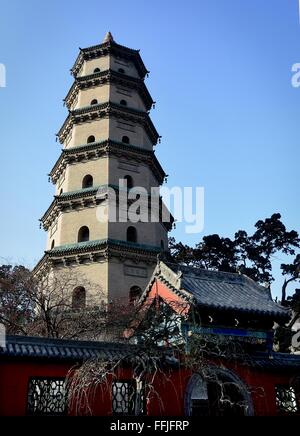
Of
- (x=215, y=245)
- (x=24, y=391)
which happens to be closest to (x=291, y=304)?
(x=215, y=245)

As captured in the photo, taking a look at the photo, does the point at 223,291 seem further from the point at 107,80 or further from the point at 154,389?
the point at 107,80

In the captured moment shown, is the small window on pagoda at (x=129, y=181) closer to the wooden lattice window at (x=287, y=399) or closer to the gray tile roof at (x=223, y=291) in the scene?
the gray tile roof at (x=223, y=291)

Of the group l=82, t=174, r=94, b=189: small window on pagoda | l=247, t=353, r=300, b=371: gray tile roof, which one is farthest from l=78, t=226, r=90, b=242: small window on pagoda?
l=247, t=353, r=300, b=371: gray tile roof

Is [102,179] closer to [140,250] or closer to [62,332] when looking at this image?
[140,250]

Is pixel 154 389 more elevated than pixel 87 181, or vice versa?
pixel 87 181

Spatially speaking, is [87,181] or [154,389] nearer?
[154,389]

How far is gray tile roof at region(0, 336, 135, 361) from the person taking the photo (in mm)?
9922

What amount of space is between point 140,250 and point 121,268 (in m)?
1.15

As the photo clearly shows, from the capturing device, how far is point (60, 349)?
1052 cm

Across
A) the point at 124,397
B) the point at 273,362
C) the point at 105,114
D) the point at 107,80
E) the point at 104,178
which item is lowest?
the point at 124,397

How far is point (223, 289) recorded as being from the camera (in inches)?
544

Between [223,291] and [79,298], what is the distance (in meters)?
7.18

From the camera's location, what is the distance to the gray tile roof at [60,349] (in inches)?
391

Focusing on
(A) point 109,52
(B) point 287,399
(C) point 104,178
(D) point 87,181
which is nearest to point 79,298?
(C) point 104,178
